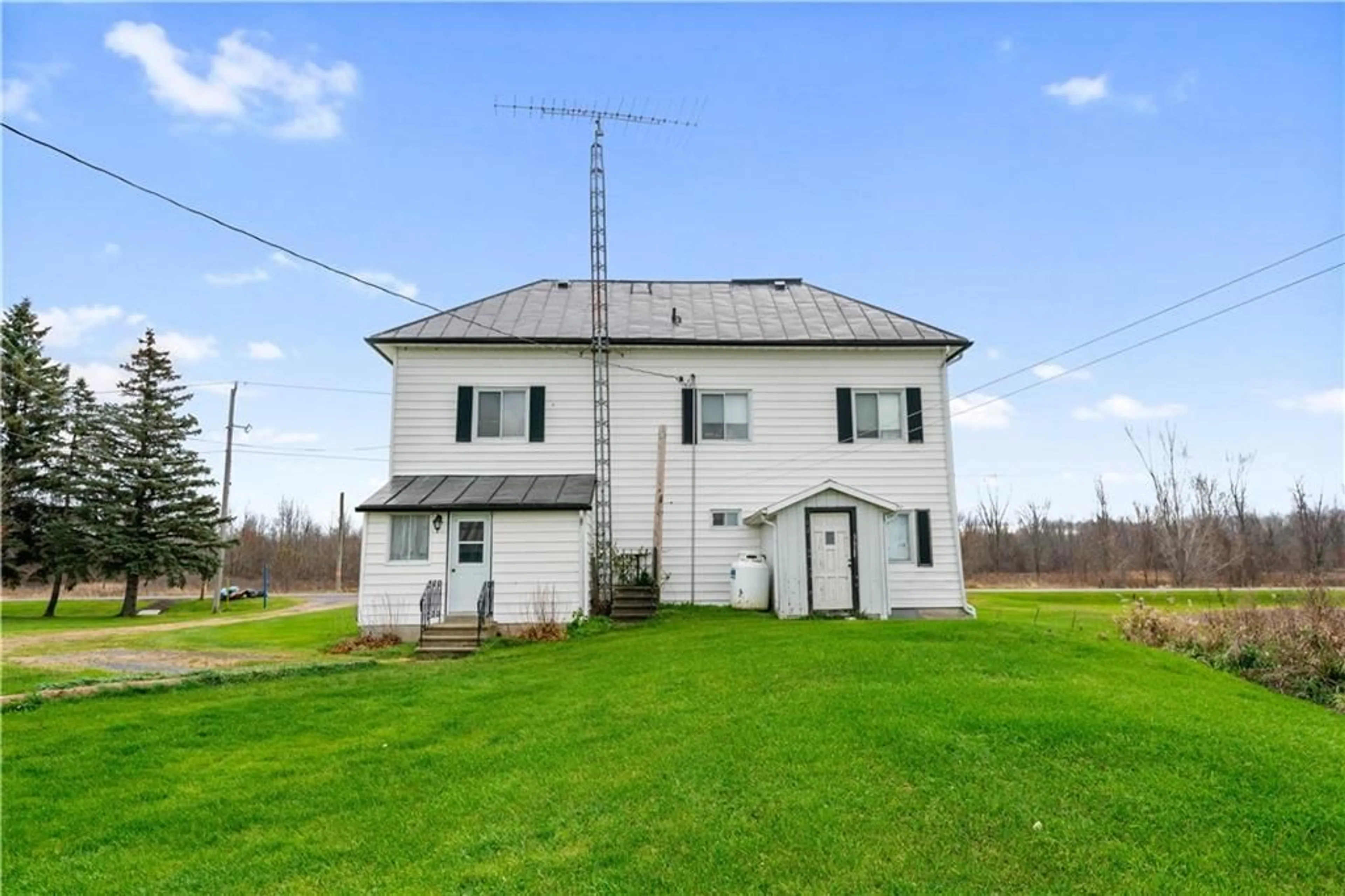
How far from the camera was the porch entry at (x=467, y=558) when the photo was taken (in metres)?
14.2

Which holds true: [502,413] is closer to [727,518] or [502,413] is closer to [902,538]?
[727,518]

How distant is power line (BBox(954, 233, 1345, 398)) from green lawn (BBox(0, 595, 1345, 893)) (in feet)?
19.6

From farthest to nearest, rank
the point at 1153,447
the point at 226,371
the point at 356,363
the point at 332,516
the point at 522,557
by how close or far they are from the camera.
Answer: the point at 332,516 → the point at 1153,447 → the point at 226,371 → the point at 356,363 → the point at 522,557

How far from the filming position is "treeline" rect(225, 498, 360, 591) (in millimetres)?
45344

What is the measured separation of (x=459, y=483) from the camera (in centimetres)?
1546

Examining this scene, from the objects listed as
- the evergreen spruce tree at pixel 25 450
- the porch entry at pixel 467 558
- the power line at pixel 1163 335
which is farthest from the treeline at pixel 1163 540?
the evergreen spruce tree at pixel 25 450

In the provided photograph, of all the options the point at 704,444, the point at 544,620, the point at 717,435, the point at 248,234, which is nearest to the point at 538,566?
the point at 544,620

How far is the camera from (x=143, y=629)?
61.4 feet

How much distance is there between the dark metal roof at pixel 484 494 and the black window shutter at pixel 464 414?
99 centimetres

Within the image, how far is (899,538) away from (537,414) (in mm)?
8681

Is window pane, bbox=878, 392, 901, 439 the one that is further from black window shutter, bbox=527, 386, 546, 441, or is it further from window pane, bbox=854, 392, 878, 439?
black window shutter, bbox=527, 386, 546, 441

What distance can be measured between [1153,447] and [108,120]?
44.2 metres

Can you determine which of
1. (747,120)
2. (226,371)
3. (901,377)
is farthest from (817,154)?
(226,371)

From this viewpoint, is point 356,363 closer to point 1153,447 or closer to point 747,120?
point 747,120
